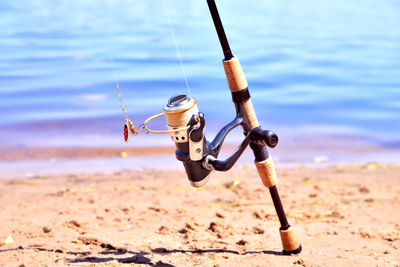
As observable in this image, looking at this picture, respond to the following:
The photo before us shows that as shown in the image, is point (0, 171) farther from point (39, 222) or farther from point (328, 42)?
point (328, 42)

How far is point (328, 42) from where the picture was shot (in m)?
12.9

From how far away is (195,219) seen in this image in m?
3.72

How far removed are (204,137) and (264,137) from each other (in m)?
0.30

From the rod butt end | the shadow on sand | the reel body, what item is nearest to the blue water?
the shadow on sand

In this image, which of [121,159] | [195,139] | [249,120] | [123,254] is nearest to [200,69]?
[121,159]

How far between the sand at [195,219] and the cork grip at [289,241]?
0.04 m

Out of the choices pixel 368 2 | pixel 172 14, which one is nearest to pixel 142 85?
pixel 172 14

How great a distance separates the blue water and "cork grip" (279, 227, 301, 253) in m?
3.92

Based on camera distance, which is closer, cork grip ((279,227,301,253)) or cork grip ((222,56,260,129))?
cork grip ((222,56,260,129))

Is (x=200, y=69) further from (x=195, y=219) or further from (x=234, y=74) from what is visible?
(x=234, y=74)

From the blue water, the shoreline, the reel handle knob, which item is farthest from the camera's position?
the blue water

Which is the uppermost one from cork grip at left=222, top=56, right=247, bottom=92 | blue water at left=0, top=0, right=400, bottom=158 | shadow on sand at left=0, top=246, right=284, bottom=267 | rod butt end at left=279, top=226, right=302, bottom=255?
cork grip at left=222, top=56, right=247, bottom=92

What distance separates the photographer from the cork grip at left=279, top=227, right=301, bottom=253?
9.55ft

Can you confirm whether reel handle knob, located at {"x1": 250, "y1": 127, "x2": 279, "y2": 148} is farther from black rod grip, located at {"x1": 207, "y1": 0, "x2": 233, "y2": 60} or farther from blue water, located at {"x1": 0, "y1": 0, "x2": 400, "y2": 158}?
blue water, located at {"x1": 0, "y1": 0, "x2": 400, "y2": 158}
